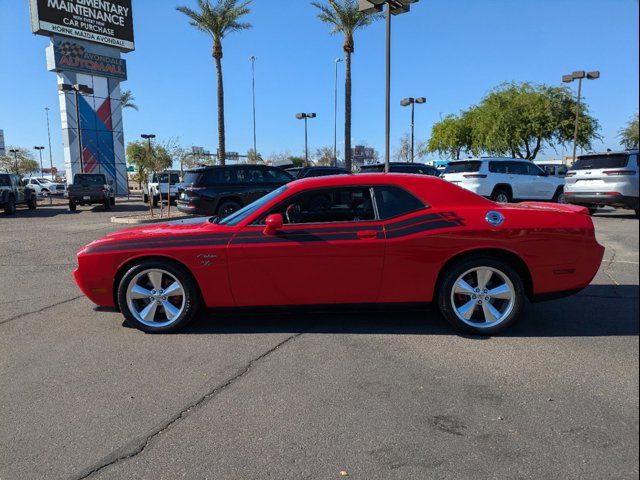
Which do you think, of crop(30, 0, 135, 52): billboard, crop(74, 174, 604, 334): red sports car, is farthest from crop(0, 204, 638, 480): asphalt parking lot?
crop(30, 0, 135, 52): billboard

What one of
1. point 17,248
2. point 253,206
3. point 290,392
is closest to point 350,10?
point 17,248

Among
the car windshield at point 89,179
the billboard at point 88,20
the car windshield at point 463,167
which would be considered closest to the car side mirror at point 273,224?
the car windshield at point 463,167

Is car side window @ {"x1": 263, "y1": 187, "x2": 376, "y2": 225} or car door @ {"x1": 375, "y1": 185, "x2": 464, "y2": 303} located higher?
car side window @ {"x1": 263, "y1": 187, "x2": 376, "y2": 225}

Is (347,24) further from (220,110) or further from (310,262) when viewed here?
(310,262)

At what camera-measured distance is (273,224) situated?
4.36 m

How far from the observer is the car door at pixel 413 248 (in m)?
4.38

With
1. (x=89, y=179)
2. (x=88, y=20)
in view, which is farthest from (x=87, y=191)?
(x=88, y=20)

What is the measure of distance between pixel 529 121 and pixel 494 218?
1464 inches

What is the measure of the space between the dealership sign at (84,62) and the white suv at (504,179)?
29.6 meters

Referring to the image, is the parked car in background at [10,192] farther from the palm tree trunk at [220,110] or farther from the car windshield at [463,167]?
the car windshield at [463,167]

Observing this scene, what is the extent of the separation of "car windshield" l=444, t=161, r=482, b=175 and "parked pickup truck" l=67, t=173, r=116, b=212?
15.1 meters

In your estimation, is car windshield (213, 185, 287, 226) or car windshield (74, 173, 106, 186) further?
car windshield (74, 173, 106, 186)

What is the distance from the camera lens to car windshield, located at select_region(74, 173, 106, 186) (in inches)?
868

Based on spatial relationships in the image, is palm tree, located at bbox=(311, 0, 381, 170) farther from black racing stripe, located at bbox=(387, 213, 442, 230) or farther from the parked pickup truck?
black racing stripe, located at bbox=(387, 213, 442, 230)
